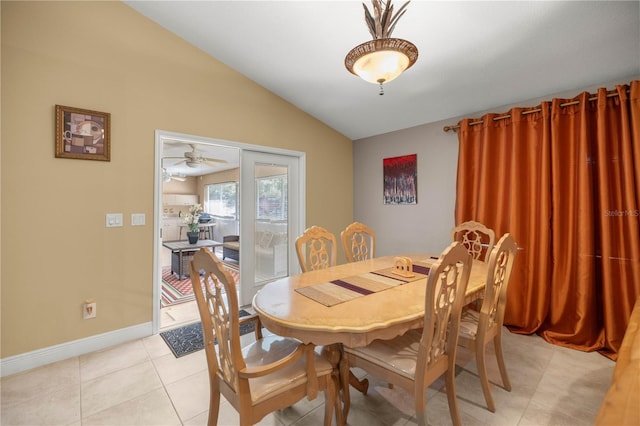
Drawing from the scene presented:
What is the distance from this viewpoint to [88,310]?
232 centimetres

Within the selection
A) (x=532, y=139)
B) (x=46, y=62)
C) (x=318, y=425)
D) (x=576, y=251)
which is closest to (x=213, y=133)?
(x=46, y=62)

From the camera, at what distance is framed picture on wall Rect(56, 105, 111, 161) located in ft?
7.17

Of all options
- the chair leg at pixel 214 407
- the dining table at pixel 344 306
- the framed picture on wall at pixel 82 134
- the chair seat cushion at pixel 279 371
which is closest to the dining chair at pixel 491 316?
the dining table at pixel 344 306

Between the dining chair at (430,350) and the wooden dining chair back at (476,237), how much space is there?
1.36 metres

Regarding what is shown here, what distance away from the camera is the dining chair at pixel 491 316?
64.0 inches

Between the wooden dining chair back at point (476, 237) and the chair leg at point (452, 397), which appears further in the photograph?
the wooden dining chair back at point (476, 237)

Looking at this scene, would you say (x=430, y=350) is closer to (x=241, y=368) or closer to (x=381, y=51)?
(x=241, y=368)

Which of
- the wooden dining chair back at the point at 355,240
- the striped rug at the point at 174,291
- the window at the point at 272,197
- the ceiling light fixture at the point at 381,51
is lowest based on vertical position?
the striped rug at the point at 174,291

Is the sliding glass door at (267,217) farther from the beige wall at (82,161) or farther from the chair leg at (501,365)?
the chair leg at (501,365)

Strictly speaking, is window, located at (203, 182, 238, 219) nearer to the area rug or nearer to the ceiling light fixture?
the area rug

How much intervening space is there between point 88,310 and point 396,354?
8.26 ft

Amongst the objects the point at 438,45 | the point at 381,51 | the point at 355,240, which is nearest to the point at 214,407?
the point at 355,240

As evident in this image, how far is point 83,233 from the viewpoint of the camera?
90.8 inches

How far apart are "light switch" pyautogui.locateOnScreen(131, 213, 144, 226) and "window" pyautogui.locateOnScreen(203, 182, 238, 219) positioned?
16.1 feet
